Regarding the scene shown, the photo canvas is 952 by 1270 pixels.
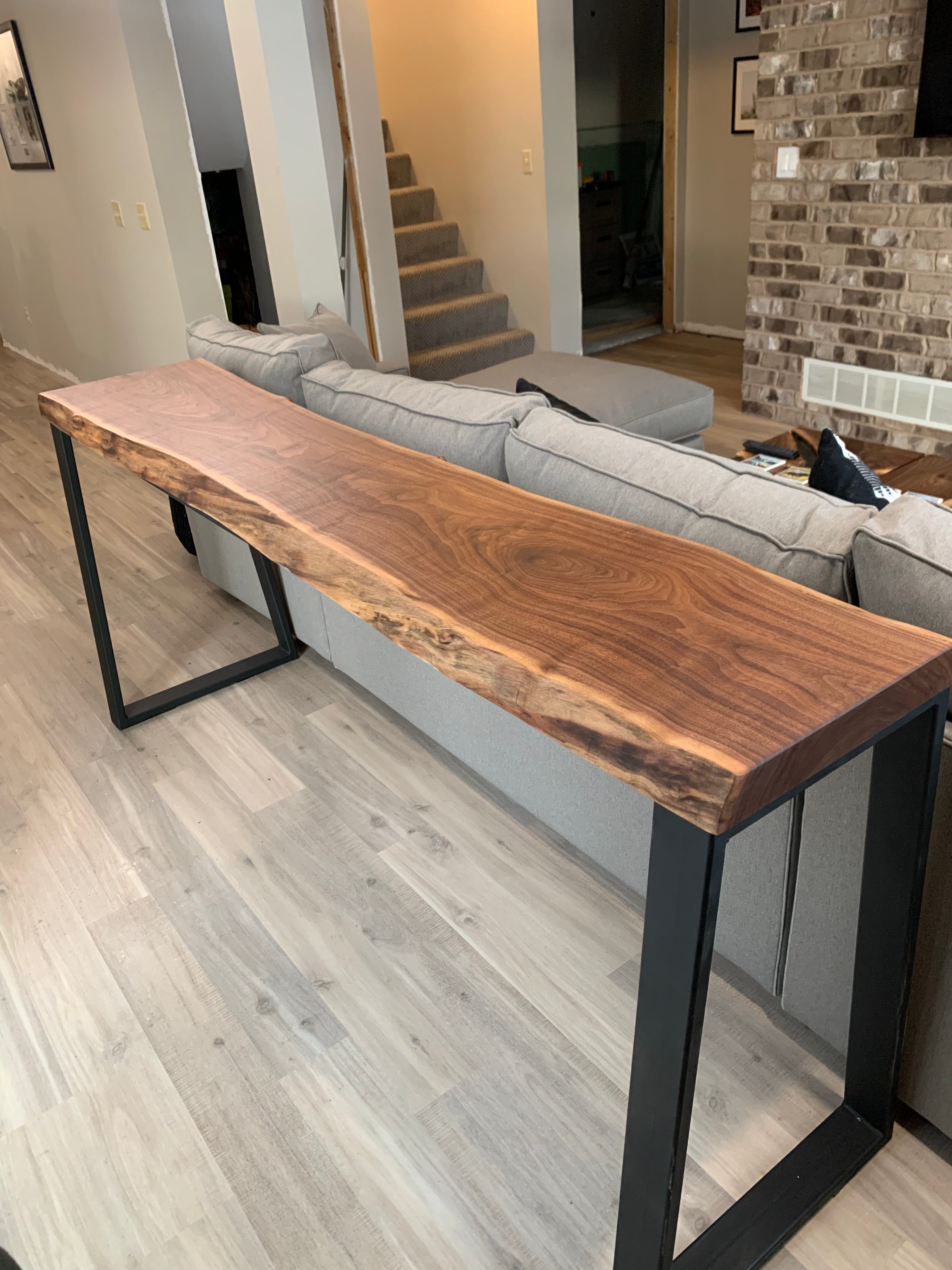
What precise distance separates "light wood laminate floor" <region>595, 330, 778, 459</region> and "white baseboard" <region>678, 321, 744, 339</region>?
0.02 m

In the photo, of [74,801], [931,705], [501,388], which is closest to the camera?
[931,705]

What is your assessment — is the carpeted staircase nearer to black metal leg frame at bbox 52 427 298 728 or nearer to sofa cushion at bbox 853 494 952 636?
black metal leg frame at bbox 52 427 298 728

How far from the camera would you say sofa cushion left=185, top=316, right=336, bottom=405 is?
7.66 ft

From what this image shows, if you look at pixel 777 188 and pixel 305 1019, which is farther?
pixel 777 188

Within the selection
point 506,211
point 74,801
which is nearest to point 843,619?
point 74,801

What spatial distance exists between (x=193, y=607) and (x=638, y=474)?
2.02 metres

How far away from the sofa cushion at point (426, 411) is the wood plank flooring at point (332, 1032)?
2.53 feet

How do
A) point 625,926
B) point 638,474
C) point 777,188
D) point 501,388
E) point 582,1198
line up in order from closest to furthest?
1. point 582,1198
2. point 638,474
3. point 625,926
4. point 501,388
5. point 777,188

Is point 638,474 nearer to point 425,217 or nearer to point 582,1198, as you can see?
point 582,1198

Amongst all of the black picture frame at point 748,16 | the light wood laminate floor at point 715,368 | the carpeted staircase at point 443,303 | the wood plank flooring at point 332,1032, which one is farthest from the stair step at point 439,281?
the wood plank flooring at point 332,1032

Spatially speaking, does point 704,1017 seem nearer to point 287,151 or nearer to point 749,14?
point 287,151

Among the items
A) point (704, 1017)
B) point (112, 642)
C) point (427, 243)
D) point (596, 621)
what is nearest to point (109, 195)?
point (427, 243)

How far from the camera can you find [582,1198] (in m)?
1.32

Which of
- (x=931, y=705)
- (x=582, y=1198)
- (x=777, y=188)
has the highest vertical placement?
(x=777, y=188)
